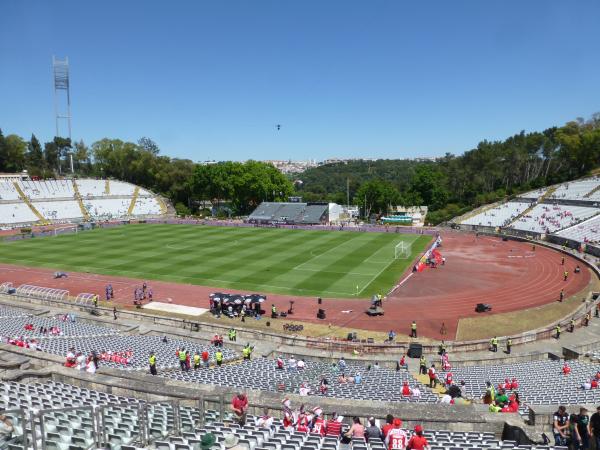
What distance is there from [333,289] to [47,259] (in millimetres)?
36382

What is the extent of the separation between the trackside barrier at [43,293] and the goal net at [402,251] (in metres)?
35.5

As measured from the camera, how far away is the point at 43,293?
118ft

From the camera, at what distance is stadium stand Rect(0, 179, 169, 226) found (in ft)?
293

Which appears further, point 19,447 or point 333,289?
point 333,289

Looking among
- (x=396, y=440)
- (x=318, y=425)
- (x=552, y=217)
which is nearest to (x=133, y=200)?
(x=552, y=217)

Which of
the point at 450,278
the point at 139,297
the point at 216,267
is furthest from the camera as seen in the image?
the point at 216,267

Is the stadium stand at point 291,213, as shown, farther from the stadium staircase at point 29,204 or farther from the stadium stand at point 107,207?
the stadium staircase at point 29,204

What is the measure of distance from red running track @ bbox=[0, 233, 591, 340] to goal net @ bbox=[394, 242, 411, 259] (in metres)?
5.08

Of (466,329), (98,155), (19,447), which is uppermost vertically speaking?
(98,155)

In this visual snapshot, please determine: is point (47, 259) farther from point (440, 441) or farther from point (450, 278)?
point (440, 441)

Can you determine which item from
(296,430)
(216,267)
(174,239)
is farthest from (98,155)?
(296,430)

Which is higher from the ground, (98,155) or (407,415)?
(98,155)

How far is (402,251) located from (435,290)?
17303mm

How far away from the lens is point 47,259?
52.1 metres
